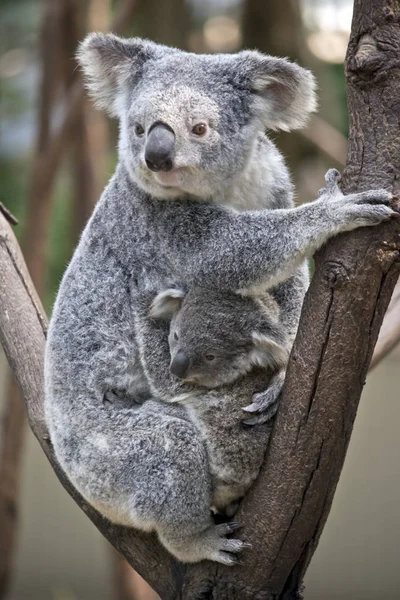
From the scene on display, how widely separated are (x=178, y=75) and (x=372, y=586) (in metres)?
5.88

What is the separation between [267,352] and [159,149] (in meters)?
0.78

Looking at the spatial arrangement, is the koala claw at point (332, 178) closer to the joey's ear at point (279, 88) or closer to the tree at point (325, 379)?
the tree at point (325, 379)

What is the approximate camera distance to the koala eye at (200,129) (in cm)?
287

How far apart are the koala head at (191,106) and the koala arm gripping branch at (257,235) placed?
0.44 ft

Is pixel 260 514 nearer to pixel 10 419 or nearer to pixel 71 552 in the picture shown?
pixel 10 419

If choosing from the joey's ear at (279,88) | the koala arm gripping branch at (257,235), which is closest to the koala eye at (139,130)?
the koala arm gripping branch at (257,235)

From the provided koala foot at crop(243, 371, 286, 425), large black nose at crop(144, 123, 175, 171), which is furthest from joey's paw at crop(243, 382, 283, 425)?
large black nose at crop(144, 123, 175, 171)

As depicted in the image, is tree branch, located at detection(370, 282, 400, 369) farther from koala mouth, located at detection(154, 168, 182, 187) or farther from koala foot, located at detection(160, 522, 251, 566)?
koala mouth, located at detection(154, 168, 182, 187)

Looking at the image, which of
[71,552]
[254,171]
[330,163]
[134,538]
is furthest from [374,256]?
[71,552]

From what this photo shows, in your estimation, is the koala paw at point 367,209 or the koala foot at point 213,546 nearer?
the koala paw at point 367,209

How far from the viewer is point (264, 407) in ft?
9.27

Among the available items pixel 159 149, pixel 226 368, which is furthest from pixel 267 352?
pixel 159 149

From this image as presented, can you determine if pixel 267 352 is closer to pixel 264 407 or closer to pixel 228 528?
pixel 264 407

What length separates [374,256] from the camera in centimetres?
239
